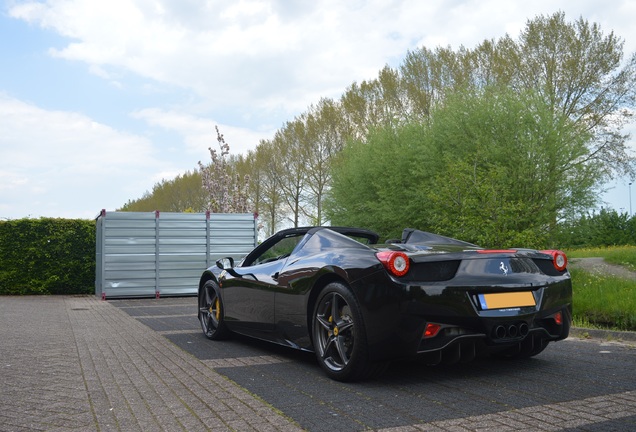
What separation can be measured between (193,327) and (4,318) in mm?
4233

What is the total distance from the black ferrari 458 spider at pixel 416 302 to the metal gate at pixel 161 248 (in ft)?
42.1

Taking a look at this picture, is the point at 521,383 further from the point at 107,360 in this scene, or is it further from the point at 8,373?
the point at 8,373

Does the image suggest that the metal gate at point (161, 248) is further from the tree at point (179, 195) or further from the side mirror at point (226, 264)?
the tree at point (179, 195)

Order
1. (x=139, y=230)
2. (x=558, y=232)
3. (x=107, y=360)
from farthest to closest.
Answer: 1. (x=558, y=232)
2. (x=139, y=230)
3. (x=107, y=360)

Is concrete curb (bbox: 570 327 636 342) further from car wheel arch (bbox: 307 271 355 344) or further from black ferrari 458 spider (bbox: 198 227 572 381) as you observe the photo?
car wheel arch (bbox: 307 271 355 344)

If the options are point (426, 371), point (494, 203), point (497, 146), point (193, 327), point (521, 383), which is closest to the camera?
point (521, 383)

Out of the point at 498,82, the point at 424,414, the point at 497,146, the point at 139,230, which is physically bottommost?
the point at 424,414

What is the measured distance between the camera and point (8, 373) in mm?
5641

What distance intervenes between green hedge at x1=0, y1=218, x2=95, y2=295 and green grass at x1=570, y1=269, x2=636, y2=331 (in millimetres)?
15391

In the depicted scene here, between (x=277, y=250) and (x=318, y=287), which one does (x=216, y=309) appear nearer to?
(x=277, y=250)

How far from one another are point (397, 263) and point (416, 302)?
30 cm

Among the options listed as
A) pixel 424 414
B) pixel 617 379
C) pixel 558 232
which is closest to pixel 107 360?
pixel 424 414

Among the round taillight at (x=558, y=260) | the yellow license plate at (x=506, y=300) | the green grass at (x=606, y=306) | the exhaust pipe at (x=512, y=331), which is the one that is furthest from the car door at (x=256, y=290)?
the green grass at (x=606, y=306)

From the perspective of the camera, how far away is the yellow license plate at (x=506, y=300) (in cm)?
468
